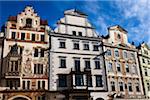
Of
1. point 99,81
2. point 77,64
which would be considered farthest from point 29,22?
point 99,81

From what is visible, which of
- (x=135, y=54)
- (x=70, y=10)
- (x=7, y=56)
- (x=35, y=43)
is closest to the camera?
(x=7, y=56)

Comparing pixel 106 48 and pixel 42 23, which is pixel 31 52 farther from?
pixel 106 48

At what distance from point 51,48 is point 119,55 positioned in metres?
12.1

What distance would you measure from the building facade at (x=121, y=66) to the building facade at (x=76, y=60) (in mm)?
1508

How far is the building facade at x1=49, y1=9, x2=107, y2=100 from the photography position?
97.0ft

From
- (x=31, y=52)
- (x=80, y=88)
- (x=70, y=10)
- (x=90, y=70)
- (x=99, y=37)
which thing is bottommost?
(x=80, y=88)

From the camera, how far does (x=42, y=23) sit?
32.0m

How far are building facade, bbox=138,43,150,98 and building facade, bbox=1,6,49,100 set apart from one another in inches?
694

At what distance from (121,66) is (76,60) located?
8288 mm

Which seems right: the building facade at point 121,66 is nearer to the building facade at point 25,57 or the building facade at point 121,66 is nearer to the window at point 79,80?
the window at point 79,80

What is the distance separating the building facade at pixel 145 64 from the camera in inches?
1412

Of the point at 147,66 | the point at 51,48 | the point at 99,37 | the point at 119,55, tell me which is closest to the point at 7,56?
the point at 51,48

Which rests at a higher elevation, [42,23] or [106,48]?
[42,23]

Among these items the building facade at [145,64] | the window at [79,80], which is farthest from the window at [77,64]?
the building facade at [145,64]
